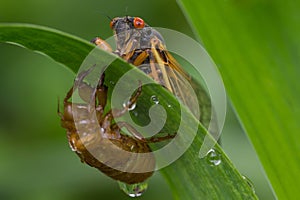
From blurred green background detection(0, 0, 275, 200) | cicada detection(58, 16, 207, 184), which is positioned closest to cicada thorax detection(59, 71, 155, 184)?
cicada detection(58, 16, 207, 184)

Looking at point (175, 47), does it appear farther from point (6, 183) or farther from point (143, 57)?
point (143, 57)

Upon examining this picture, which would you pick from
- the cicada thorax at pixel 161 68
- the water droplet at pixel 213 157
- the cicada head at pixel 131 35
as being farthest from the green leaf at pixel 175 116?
the cicada head at pixel 131 35

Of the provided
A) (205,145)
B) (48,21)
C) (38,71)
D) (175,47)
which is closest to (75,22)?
(48,21)

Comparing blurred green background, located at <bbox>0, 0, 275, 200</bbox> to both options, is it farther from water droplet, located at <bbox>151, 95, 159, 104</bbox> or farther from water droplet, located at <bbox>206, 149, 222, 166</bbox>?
water droplet, located at <bbox>206, 149, 222, 166</bbox>

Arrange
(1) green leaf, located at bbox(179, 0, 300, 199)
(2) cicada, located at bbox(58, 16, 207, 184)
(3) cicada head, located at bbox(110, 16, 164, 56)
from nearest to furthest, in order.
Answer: (1) green leaf, located at bbox(179, 0, 300, 199) → (2) cicada, located at bbox(58, 16, 207, 184) → (3) cicada head, located at bbox(110, 16, 164, 56)

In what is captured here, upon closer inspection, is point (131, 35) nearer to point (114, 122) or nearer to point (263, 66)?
point (114, 122)

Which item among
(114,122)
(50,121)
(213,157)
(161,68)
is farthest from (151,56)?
(50,121)
